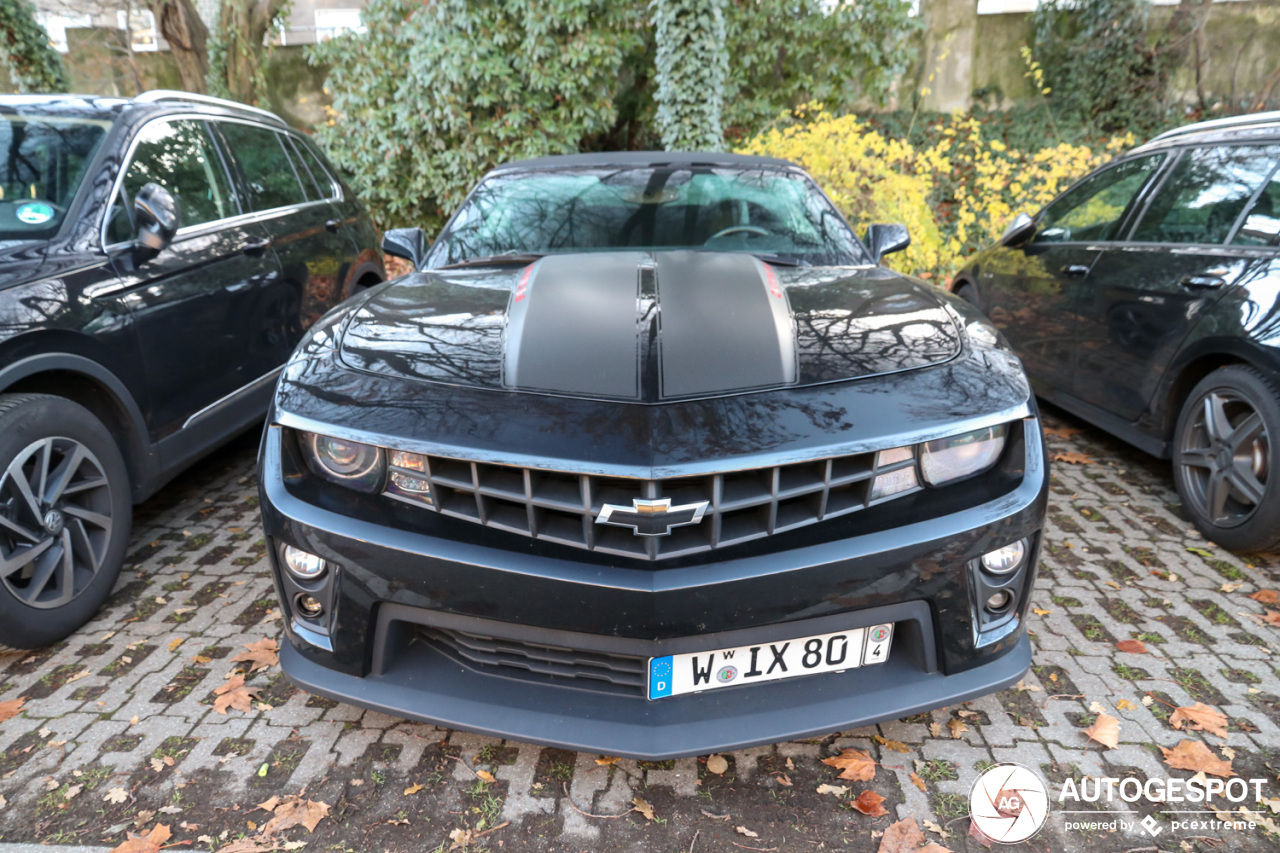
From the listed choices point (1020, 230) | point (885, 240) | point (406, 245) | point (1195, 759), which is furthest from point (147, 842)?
point (1020, 230)

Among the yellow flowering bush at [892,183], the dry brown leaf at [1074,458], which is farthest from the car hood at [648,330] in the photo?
the yellow flowering bush at [892,183]

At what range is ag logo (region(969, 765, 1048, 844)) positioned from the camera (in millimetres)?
2016

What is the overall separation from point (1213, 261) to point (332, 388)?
3.60m

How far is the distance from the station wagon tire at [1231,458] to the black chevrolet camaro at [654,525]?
1.67m

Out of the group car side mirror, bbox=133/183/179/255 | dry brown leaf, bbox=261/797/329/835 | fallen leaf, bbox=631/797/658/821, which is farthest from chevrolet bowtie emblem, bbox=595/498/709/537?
car side mirror, bbox=133/183/179/255

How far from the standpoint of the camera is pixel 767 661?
1916mm

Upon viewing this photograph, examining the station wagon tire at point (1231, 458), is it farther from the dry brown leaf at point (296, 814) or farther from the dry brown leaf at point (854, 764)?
the dry brown leaf at point (296, 814)

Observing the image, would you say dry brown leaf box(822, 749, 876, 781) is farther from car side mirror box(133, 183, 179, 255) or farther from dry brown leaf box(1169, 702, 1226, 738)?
car side mirror box(133, 183, 179, 255)

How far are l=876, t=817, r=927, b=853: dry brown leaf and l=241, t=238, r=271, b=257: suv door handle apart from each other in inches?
144

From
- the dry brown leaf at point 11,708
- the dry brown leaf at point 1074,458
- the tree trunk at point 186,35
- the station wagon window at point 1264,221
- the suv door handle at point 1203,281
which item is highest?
the tree trunk at point 186,35

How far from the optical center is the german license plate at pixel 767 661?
187 cm

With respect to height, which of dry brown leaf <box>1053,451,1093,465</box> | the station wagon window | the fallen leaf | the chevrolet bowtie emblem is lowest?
the fallen leaf

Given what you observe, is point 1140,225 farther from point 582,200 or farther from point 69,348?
point 69,348

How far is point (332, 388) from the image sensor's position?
208 cm
